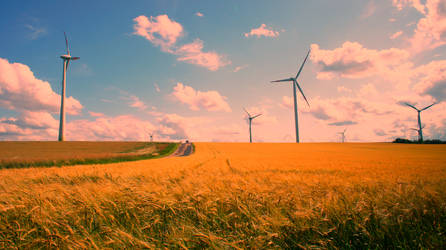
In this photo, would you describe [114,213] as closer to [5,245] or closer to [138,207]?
[138,207]

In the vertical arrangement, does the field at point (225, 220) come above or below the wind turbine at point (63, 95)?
below

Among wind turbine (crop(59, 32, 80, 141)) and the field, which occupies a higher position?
wind turbine (crop(59, 32, 80, 141))

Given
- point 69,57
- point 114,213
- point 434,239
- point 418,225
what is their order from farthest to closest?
point 69,57
point 114,213
point 418,225
point 434,239

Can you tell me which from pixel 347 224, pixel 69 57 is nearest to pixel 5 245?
pixel 347 224

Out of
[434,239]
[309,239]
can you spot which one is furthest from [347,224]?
[434,239]

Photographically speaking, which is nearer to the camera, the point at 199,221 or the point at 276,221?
the point at 276,221

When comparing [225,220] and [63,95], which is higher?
[63,95]

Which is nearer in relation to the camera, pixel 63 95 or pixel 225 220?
pixel 225 220

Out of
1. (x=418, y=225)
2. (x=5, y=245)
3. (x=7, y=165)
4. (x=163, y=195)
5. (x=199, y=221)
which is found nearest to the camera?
(x=5, y=245)

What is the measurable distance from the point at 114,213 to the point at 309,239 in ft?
10.3

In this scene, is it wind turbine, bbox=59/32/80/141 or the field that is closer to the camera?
the field

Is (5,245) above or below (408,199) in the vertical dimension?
below

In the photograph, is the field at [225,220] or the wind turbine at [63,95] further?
the wind turbine at [63,95]

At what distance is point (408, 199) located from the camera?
3.66 metres
